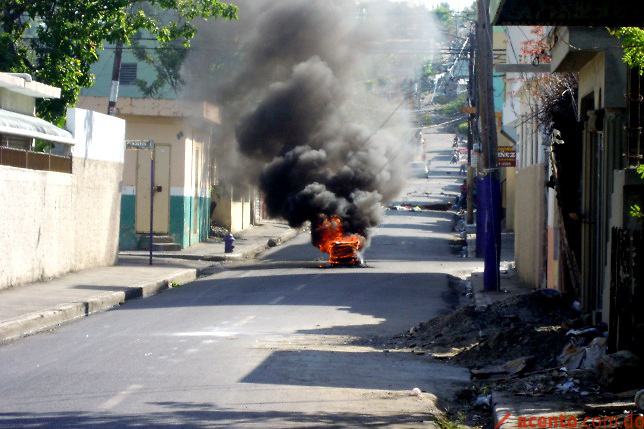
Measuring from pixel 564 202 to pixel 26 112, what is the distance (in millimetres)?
11591

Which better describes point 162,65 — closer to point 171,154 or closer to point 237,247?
point 171,154

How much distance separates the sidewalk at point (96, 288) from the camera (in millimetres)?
13805

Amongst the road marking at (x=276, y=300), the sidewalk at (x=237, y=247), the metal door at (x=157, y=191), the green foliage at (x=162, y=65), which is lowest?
the road marking at (x=276, y=300)

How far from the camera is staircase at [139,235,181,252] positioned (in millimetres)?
30625

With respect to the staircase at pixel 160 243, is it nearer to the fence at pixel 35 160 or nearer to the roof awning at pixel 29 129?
the fence at pixel 35 160

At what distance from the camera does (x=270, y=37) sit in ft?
104

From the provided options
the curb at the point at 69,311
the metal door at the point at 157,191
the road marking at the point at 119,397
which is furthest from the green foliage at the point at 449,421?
the metal door at the point at 157,191

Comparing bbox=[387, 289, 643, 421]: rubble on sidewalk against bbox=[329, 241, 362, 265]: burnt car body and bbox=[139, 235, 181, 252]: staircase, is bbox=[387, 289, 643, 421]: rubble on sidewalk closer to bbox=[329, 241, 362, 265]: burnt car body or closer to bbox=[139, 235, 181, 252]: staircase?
bbox=[329, 241, 362, 265]: burnt car body

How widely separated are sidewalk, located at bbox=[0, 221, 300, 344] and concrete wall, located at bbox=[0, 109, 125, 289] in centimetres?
38

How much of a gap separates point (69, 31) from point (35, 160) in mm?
3825

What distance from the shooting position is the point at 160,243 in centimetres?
3080

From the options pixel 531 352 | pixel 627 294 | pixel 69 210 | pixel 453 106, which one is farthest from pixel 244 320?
pixel 453 106

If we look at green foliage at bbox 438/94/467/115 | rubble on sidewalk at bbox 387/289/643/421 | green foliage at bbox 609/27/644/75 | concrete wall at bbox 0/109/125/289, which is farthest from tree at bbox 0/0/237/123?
green foliage at bbox 438/94/467/115

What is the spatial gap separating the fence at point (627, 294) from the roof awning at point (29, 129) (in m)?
11.3
